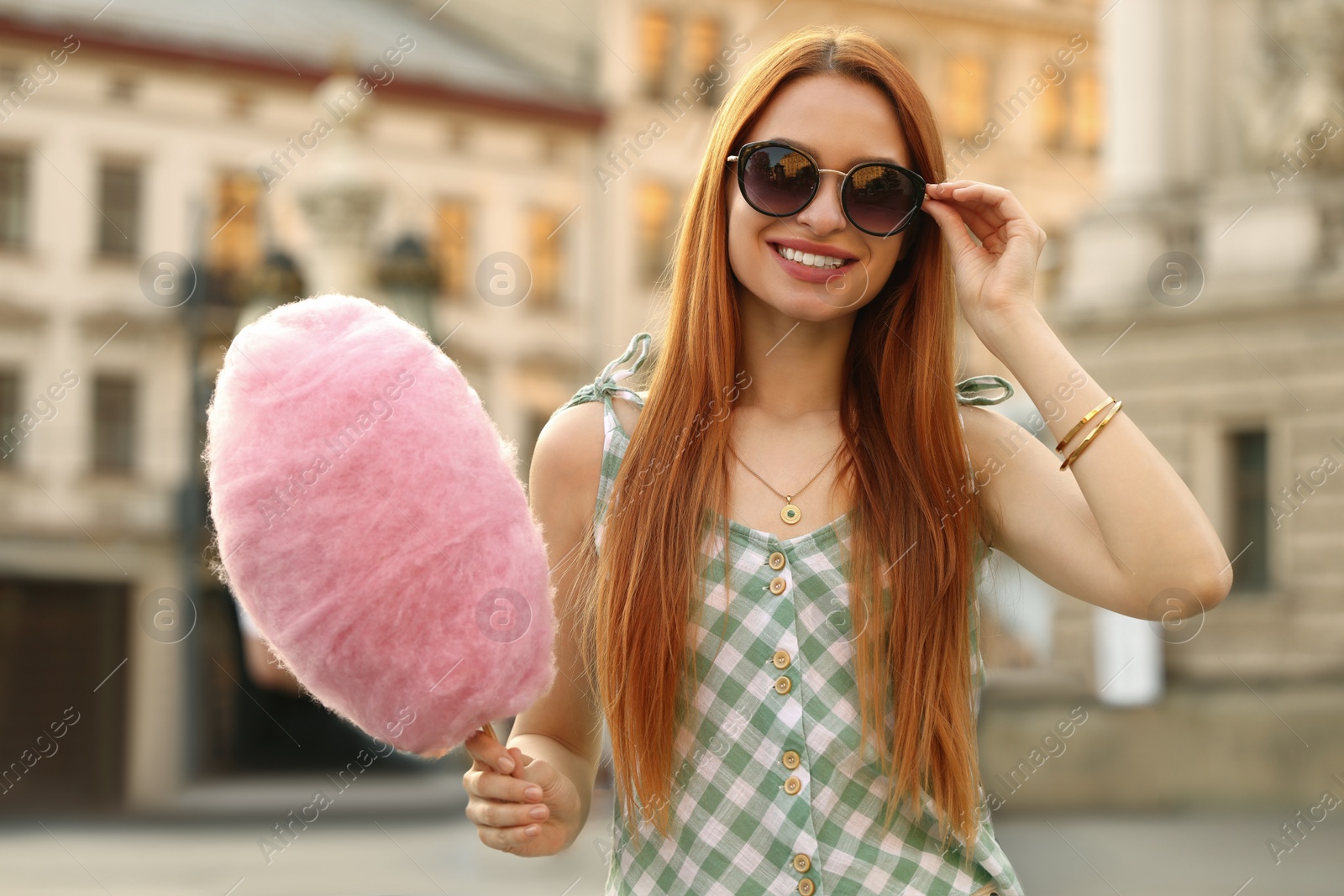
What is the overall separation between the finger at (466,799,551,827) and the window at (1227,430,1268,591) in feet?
40.9

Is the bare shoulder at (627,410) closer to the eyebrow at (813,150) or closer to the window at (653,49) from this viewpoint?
the eyebrow at (813,150)

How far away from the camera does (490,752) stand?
1753 mm

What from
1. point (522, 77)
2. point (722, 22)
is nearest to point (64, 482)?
point (522, 77)

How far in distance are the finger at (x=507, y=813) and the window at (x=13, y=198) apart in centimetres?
2133

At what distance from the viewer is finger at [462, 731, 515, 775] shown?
175 cm

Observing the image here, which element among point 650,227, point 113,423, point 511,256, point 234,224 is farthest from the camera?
point 650,227

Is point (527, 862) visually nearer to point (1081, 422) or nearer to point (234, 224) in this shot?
point (1081, 422)

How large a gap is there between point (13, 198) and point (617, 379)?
21.4m

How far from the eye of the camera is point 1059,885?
8.02 metres

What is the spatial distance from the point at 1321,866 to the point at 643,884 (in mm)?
7965

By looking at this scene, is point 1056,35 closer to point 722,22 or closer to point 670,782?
point 722,22

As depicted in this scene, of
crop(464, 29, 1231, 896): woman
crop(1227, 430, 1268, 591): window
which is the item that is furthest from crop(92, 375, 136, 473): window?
crop(464, 29, 1231, 896): woman

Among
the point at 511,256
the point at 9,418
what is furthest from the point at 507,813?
the point at 511,256

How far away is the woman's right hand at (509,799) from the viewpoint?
1.74 m
